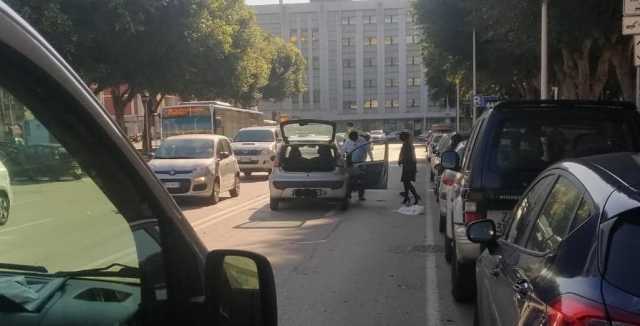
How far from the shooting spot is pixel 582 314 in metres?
2.15

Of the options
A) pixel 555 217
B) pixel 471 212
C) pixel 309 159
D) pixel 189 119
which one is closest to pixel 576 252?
pixel 555 217

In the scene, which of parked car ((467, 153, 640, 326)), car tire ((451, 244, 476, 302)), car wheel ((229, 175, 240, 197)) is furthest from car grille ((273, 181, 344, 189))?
parked car ((467, 153, 640, 326))

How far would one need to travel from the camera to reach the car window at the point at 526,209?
143 inches

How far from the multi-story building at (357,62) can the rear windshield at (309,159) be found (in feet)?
271

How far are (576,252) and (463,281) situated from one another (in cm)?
425

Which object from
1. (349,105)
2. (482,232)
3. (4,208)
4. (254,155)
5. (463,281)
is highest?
(349,105)

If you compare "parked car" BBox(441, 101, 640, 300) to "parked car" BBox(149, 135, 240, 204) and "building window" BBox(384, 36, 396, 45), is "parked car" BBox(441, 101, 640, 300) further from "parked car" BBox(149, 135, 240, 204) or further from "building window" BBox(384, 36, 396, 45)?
"building window" BBox(384, 36, 396, 45)

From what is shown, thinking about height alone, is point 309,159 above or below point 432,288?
above

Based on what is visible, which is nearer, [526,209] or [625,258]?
[625,258]

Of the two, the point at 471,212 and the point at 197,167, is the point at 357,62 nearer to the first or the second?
the point at 197,167

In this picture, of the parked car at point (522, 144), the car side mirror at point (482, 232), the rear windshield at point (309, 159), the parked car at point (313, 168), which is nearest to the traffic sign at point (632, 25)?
the parked car at point (522, 144)

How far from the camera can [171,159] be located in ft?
51.5

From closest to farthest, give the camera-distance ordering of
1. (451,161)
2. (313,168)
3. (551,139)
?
(551,139), (451,161), (313,168)

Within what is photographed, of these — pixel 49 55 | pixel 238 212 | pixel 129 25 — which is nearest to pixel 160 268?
pixel 49 55
